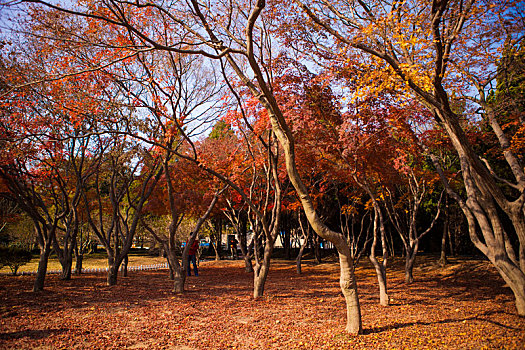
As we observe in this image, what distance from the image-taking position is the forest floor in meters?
4.43

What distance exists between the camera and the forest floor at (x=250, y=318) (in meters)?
4.43

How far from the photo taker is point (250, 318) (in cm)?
590

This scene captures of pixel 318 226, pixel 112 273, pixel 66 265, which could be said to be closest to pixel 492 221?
pixel 318 226

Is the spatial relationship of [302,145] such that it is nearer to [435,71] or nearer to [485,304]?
[435,71]

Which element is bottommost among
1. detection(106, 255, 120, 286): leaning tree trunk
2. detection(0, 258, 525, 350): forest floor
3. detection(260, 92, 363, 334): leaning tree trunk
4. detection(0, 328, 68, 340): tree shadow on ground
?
detection(0, 258, 525, 350): forest floor

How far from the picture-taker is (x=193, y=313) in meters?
6.32

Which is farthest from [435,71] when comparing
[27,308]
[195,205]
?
[195,205]

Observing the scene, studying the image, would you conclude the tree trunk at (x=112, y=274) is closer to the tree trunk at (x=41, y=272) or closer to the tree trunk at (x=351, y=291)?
the tree trunk at (x=41, y=272)

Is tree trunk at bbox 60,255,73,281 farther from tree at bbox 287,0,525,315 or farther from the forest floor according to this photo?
tree at bbox 287,0,525,315

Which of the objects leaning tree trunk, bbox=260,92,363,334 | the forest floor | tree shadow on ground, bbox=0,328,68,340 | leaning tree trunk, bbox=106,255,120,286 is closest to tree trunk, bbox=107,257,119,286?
leaning tree trunk, bbox=106,255,120,286

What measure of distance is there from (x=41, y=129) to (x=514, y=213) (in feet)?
37.1

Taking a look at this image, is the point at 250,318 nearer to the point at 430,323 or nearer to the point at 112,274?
the point at 430,323

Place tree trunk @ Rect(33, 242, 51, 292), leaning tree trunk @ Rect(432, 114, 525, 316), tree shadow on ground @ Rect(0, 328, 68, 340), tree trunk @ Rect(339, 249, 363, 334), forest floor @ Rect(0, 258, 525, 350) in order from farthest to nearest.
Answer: tree trunk @ Rect(33, 242, 51, 292), leaning tree trunk @ Rect(432, 114, 525, 316), tree shadow on ground @ Rect(0, 328, 68, 340), tree trunk @ Rect(339, 249, 363, 334), forest floor @ Rect(0, 258, 525, 350)

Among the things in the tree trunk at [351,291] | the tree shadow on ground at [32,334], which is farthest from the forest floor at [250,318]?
the tree trunk at [351,291]
